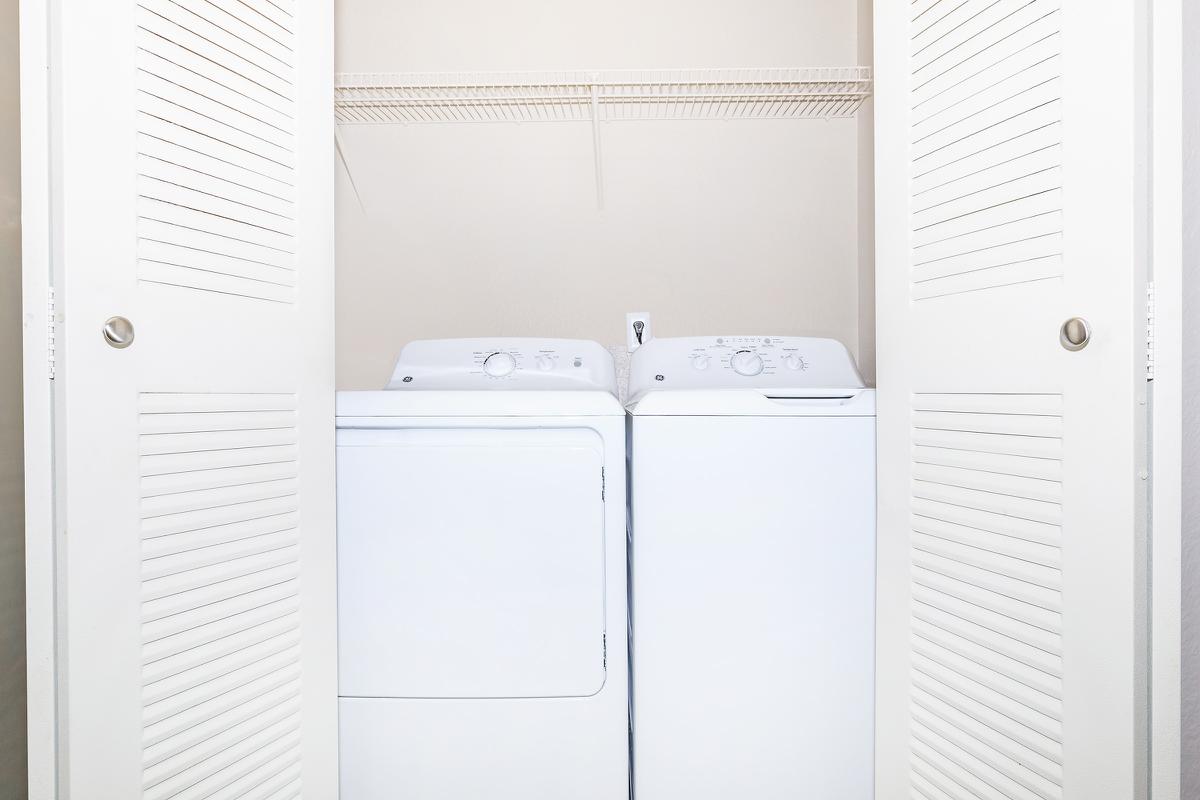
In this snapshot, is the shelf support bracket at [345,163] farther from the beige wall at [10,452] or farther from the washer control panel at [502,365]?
the beige wall at [10,452]

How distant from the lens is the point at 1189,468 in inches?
45.1

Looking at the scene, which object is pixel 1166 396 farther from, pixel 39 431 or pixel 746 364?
pixel 39 431

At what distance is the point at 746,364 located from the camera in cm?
176

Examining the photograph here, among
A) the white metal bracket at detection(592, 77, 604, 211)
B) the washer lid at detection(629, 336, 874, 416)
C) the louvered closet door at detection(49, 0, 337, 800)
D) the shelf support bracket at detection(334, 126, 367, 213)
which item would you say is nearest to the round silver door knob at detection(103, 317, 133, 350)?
the louvered closet door at detection(49, 0, 337, 800)

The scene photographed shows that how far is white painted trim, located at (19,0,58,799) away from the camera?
88cm

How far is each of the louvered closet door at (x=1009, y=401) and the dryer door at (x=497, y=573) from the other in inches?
24.1

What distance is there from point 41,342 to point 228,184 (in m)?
0.39

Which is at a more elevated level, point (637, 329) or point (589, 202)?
point (589, 202)

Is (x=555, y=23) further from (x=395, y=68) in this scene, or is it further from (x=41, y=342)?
(x=41, y=342)

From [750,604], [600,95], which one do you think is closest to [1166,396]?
[750,604]

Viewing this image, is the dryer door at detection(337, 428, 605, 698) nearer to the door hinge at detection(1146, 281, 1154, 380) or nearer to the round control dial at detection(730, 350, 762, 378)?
the round control dial at detection(730, 350, 762, 378)

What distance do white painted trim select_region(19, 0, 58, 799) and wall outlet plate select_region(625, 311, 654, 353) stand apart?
5.08ft

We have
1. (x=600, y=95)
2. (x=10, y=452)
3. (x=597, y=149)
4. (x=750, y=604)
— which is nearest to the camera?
(x=10, y=452)

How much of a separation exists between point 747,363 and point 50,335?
1.47 meters
